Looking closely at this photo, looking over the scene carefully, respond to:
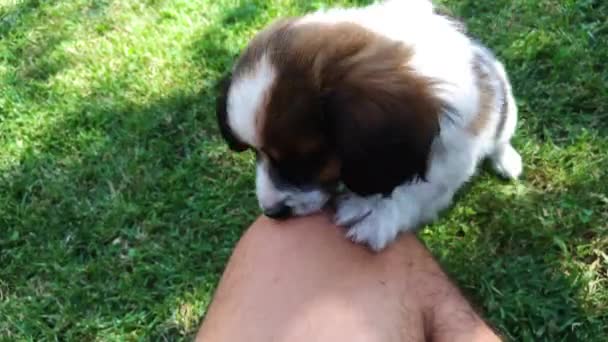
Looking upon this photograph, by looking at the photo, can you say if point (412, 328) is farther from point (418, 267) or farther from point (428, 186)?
point (428, 186)

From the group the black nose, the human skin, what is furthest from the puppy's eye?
the human skin

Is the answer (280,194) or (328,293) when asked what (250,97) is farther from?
(328,293)

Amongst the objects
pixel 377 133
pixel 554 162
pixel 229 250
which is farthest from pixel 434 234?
pixel 377 133

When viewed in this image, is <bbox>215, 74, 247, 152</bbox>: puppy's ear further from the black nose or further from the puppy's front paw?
the puppy's front paw

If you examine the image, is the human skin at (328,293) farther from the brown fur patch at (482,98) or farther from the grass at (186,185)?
the grass at (186,185)

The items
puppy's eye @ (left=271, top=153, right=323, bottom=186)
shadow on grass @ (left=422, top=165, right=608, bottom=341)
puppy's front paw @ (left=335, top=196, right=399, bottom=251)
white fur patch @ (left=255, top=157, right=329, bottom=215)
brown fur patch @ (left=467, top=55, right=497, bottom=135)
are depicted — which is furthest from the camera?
shadow on grass @ (left=422, top=165, right=608, bottom=341)

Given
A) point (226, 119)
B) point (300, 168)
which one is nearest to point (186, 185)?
point (226, 119)
